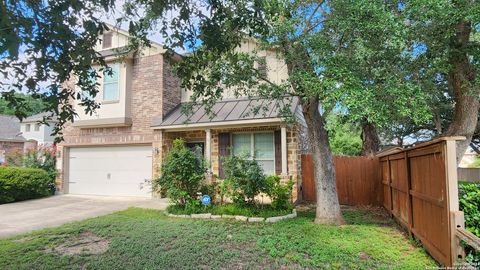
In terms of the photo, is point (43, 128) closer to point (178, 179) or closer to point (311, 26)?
point (178, 179)

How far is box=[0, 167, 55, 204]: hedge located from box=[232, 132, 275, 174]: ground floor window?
8.35 metres

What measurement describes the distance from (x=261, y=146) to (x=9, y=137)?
23382 millimetres

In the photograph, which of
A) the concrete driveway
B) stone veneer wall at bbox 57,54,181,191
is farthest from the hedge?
stone veneer wall at bbox 57,54,181,191

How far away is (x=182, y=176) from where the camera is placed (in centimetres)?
884

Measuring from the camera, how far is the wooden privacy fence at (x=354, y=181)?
10.6m

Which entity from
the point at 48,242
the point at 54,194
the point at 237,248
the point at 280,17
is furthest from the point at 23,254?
the point at 54,194

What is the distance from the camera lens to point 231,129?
1182 centimetres

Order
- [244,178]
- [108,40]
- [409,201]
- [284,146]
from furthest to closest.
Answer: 1. [108,40]
2. [284,146]
3. [244,178]
4. [409,201]

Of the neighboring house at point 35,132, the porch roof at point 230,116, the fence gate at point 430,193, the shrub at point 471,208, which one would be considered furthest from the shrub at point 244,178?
the neighboring house at point 35,132

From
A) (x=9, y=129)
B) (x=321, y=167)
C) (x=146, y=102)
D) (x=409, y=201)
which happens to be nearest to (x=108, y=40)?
(x=146, y=102)

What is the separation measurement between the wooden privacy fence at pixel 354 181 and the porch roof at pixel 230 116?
Result: 2.22 metres

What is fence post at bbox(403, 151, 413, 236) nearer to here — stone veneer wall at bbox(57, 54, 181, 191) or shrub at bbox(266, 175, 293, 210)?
shrub at bbox(266, 175, 293, 210)

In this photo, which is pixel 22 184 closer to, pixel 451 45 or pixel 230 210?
pixel 230 210

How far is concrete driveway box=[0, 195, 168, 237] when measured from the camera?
7938 mm
